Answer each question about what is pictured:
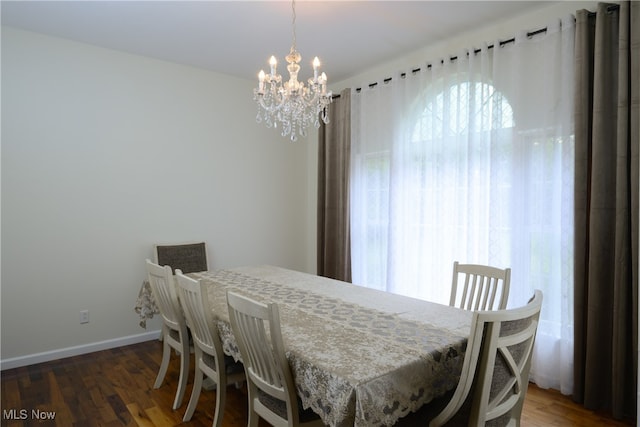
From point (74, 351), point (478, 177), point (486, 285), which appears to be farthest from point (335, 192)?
point (74, 351)

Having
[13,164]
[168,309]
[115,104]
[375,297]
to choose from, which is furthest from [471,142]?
[13,164]

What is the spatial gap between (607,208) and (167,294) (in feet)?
9.26

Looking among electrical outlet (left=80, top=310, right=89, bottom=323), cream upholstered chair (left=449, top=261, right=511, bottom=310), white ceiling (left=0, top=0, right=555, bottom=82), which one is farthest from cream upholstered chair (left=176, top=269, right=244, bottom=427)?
white ceiling (left=0, top=0, right=555, bottom=82)

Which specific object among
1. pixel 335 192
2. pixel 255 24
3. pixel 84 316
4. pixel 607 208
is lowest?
pixel 84 316

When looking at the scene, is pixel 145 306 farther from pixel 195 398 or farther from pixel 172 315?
pixel 195 398

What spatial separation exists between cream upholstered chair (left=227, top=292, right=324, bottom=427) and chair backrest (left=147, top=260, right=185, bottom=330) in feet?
2.62

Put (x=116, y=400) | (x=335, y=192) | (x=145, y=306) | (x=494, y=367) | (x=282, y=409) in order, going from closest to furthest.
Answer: (x=494, y=367) → (x=282, y=409) → (x=116, y=400) → (x=145, y=306) → (x=335, y=192)

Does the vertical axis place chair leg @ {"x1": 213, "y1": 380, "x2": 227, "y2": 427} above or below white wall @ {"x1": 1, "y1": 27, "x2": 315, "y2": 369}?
below

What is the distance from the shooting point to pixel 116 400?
2615mm

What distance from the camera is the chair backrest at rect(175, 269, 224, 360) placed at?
198 centimetres

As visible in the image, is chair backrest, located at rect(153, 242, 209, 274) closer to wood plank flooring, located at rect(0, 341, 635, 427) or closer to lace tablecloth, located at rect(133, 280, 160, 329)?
lace tablecloth, located at rect(133, 280, 160, 329)

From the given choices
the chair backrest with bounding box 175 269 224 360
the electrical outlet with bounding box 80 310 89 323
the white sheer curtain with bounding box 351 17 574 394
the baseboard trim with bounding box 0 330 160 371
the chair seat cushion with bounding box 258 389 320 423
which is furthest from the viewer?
the electrical outlet with bounding box 80 310 89 323

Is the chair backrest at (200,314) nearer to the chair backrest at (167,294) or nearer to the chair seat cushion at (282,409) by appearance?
the chair backrest at (167,294)

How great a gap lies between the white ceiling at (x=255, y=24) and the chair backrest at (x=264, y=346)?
2172 millimetres
